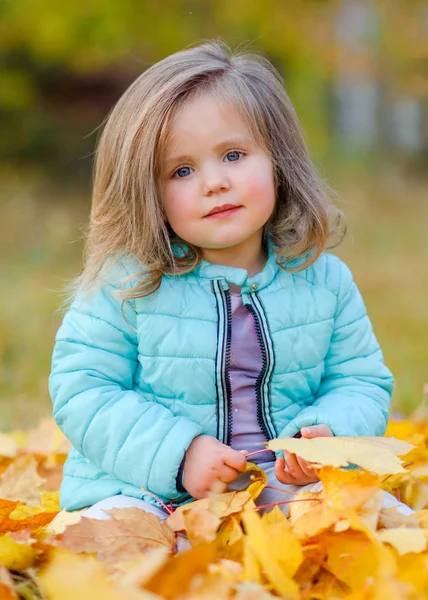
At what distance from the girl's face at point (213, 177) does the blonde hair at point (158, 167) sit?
27mm

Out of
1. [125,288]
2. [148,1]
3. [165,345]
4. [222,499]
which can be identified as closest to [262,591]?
[222,499]

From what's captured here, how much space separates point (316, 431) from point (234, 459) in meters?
0.21

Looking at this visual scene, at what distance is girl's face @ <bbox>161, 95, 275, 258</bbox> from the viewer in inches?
73.8

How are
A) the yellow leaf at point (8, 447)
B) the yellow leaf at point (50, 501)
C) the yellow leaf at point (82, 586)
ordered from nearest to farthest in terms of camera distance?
1. the yellow leaf at point (82, 586)
2. the yellow leaf at point (50, 501)
3. the yellow leaf at point (8, 447)

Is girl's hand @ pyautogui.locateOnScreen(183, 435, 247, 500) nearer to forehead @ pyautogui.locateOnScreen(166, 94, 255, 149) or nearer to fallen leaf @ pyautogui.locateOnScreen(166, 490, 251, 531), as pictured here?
→ fallen leaf @ pyautogui.locateOnScreen(166, 490, 251, 531)

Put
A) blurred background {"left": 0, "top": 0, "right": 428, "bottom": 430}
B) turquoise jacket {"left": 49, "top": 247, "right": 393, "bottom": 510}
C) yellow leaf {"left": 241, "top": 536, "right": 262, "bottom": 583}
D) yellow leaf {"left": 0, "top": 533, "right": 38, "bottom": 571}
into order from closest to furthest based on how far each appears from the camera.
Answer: yellow leaf {"left": 241, "top": 536, "right": 262, "bottom": 583}, yellow leaf {"left": 0, "top": 533, "right": 38, "bottom": 571}, turquoise jacket {"left": 49, "top": 247, "right": 393, "bottom": 510}, blurred background {"left": 0, "top": 0, "right": 428, "bottom": 430}

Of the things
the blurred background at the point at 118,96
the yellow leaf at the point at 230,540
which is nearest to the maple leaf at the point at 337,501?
the yellow leaf at the point at 230,540

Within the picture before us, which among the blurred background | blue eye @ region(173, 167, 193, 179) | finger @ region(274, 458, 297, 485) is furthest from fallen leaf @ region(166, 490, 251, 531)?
the blurred background

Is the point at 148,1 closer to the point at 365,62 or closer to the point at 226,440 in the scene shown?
the point at 365,62

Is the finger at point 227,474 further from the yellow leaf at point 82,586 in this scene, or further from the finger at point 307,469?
the yellow leaf at point 82,586

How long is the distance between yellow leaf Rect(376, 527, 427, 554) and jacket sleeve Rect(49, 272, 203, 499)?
49 centimetres

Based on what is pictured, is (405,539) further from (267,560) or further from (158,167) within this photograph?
(158,167)

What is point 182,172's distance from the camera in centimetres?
193

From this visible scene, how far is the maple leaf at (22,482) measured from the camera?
2.17 metres
